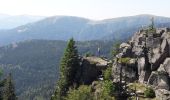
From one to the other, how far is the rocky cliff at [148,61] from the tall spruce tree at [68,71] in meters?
14.9

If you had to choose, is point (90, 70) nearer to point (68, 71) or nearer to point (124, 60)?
point (68, 71)

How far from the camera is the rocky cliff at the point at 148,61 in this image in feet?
348

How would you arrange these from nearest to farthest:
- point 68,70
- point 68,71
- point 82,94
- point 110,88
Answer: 1. point 110,88
2. point 82,94
3. point 68,70
4. point 68,71

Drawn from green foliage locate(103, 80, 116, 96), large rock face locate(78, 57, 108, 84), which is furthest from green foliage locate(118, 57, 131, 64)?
green foliage locate(103, 80, 116, 96)

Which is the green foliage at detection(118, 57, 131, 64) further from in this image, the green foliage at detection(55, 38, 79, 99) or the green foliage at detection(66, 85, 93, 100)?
the green foliage at detection(66, 85, 93, 100)

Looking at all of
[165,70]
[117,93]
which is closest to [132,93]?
[117,93]

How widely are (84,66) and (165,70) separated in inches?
1235

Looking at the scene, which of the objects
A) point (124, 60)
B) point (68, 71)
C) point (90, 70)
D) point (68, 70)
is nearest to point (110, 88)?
point (124, 60)

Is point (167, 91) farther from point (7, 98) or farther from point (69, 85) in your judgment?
point (7, 98)

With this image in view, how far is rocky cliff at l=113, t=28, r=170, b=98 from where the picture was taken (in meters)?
106

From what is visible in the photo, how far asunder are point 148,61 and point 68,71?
27451 millimetres

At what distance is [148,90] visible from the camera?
102m

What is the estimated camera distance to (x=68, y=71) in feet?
413

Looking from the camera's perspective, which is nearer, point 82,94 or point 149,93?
point 149,93
